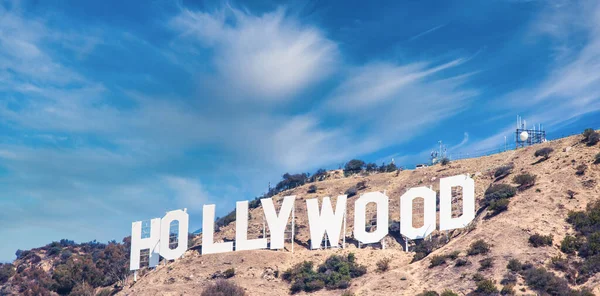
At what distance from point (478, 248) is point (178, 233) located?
100ft

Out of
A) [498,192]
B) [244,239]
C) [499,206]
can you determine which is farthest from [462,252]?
[244,239]

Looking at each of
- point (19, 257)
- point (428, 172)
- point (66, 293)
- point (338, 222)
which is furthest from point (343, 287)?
point (19, 257)

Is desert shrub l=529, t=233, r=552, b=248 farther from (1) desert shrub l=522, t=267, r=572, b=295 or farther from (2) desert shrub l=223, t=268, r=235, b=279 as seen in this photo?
(2) desert shrub l=223, t=268, r=235, b=279

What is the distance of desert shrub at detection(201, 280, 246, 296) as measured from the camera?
54.2m

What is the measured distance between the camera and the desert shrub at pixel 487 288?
46094 millimetres

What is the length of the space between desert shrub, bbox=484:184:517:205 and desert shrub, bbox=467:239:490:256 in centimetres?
797

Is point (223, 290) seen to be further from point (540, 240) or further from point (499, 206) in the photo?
point (540, 240)

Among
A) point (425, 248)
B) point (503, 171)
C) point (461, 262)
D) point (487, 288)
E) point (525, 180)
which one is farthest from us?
point (503, 171)

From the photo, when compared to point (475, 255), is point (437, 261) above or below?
below

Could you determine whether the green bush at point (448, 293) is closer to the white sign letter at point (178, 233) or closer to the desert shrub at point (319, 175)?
the white sign letter at point (178, 233)

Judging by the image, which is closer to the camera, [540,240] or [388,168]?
[540,240]

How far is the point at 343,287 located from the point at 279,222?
11.4 m

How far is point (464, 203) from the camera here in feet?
189

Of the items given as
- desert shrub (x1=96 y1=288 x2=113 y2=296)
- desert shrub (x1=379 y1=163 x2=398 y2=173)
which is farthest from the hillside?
desert shrub (x1=379 y1=163 x2=398 y2=173)
